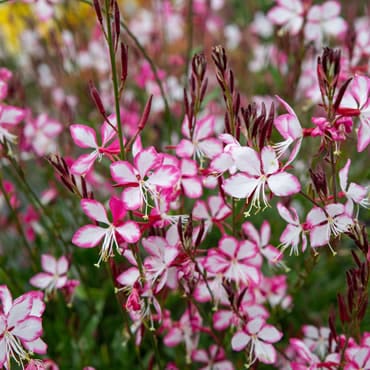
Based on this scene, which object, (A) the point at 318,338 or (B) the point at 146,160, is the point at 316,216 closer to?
(B) the point at 146,160

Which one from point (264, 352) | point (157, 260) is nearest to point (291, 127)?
point (157, 260)

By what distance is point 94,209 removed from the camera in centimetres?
85

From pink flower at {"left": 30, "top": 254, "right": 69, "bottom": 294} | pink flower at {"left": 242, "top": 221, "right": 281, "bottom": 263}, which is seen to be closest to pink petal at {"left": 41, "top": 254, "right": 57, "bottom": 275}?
pink flower at {"left": 30, "top": 254, "right": 69, "bottom": 294}

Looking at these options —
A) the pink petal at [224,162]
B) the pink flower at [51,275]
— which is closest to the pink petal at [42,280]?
the pink flower at [51,275]

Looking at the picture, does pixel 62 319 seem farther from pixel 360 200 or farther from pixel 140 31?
pixel 140 31

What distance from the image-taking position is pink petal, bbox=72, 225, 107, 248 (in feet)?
2.82

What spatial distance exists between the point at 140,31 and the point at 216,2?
1.10 ft

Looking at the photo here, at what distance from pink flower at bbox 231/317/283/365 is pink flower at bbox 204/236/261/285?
8cm

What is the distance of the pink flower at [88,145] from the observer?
0.87 m

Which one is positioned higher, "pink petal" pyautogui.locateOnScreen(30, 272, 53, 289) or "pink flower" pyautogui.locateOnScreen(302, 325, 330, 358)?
"pink petal" pyautogui.locateOnScreen(30, 272, 53, 289)

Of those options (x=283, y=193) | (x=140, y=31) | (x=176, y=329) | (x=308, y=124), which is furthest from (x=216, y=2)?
(x=283, y=193)

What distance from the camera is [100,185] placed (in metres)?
1.85

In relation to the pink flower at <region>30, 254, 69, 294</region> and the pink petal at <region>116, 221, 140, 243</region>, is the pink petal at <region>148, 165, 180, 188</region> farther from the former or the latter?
the pink flower at <region>30, 254, 69, 294</region>

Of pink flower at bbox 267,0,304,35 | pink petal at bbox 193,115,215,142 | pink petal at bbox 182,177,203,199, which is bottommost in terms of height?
pink petal at bbox 182,177,203,199
